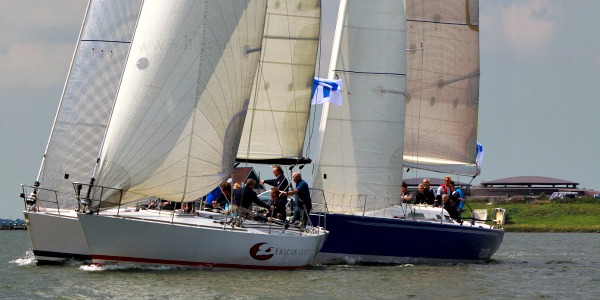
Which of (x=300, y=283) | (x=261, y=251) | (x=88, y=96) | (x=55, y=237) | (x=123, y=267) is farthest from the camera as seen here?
(x=88, y=96)

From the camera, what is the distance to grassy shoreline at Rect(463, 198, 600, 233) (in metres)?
84.4

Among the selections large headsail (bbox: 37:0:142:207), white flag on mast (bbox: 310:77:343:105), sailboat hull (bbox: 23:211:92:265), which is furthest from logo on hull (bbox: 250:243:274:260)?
white flag on mast (bbox: 310:77:343:105)

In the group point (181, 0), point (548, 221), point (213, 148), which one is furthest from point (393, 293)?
point (548, 221)

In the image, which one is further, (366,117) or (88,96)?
(366,117)

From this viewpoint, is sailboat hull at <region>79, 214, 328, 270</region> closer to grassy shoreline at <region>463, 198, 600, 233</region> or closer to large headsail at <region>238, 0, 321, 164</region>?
large headsail at <region>238, 0, 321, 164</region>

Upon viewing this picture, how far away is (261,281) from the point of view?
2759 cm

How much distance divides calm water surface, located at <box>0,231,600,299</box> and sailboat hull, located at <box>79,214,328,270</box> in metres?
0.29

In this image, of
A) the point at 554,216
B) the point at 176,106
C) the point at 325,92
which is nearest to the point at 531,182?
the point at 554,216

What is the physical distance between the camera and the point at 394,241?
35.2m

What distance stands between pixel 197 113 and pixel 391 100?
27.4 feet

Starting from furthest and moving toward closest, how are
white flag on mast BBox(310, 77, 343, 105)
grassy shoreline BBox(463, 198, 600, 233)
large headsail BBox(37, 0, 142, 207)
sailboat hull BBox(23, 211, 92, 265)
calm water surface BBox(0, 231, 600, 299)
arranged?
grassy shoreline BBox(463, 198, 600, 233), white flag on mast BBox(310, 77, 343, 105), large headsail BBox(37, 0, 142, 207), sailboat hull BBox(23, 211, 92, 265), calm water surface BBox(0, 231, 600, 299)

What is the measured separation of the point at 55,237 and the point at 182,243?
189 inches

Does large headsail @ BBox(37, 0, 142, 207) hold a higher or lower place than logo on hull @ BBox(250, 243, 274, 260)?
higher

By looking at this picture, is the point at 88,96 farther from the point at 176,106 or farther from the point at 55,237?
the point at 176,106
